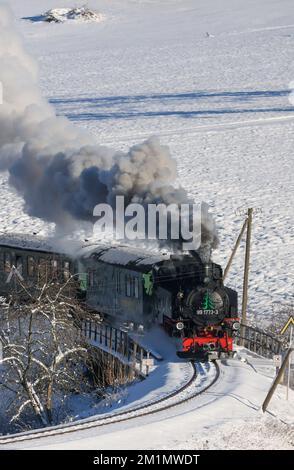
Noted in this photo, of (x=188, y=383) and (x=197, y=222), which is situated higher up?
(x=197, y=222)

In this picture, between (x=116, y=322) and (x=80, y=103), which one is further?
(x=80, y=103)

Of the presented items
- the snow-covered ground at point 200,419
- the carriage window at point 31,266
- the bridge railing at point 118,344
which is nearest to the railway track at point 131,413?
the snow-covered ground at point 200,419

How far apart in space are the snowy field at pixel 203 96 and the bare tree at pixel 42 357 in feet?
28.4

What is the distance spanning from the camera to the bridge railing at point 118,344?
981 inches

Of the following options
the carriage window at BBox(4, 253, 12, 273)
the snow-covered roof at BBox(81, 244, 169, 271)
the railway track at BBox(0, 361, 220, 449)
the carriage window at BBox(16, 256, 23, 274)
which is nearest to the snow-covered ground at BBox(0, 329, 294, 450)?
the railway track at BBox(0, 361, 220, 449)

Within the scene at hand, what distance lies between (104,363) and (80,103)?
4046 centimetres

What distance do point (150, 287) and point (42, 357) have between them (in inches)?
148

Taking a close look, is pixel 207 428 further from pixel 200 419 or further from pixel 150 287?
pixel 150 287

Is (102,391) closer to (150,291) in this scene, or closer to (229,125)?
(150,291)

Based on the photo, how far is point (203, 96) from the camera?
66.7 metres

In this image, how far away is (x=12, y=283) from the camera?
33812mm

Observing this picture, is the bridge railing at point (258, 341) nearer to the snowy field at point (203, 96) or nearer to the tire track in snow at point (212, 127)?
the snowy field at point (203, 96)

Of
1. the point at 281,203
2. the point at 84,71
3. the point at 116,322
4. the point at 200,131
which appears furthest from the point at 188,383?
the point at 84,71

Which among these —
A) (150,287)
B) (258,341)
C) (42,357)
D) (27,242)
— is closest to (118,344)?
(150,287)
